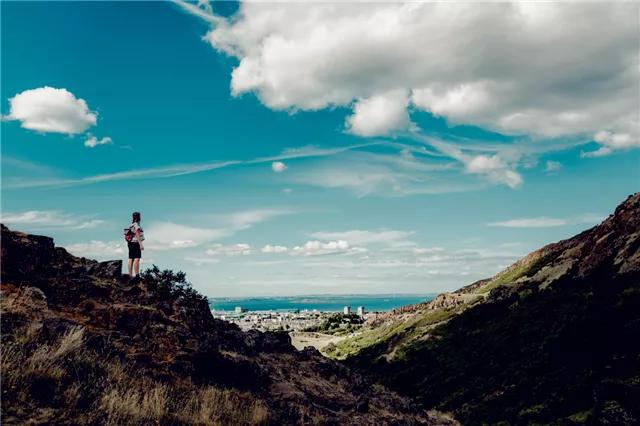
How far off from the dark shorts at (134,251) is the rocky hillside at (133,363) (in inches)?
41.4

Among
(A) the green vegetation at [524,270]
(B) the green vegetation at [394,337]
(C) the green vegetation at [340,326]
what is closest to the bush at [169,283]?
(B) the green vegetation at [394,337]

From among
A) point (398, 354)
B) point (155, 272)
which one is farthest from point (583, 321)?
point (155, 272)

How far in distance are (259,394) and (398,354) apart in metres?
66.0


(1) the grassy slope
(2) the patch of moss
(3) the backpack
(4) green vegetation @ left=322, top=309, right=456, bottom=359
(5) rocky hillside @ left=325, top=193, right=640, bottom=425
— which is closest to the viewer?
(3) the backpack

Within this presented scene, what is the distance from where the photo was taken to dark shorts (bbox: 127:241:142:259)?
18.0m

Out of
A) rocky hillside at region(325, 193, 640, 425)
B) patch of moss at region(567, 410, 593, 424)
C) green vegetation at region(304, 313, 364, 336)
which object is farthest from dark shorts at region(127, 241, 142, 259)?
green vegetation at region(304, 313, 364, 336)

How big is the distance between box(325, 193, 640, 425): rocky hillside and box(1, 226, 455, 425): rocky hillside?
24.6m

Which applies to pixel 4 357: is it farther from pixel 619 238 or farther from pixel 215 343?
pixel 619 238

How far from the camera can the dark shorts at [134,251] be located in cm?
1798

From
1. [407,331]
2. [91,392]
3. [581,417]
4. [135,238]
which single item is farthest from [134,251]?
[407,331]

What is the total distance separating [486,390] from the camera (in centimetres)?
4972

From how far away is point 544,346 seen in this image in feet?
178

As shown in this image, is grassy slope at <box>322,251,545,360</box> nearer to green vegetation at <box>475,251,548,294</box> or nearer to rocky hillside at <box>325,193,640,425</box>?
green vegetation at <box>475,251,548,294</box>

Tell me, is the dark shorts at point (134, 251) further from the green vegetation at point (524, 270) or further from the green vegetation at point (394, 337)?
the green vegetation at point (524, 270)
